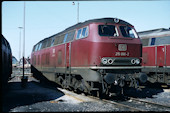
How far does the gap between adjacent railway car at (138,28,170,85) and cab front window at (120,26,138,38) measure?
4861 millimetres

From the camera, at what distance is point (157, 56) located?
48.5 feet

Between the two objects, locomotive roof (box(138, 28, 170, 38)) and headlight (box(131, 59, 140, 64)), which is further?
locomotive roof (box(138, 28, 170, 38))

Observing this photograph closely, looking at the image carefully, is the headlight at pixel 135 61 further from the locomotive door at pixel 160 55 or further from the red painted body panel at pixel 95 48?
the locomotive door at pixel 160 55

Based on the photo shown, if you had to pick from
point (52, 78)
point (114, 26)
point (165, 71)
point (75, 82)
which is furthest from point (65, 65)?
point (165, 71)

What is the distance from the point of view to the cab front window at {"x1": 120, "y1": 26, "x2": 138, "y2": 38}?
10156mm

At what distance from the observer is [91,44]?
369 inches

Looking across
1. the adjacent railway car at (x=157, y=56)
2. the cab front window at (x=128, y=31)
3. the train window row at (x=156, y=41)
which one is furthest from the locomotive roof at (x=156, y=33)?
the cab front window at (x=128, y=31)

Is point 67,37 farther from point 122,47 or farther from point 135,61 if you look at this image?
point 135,61

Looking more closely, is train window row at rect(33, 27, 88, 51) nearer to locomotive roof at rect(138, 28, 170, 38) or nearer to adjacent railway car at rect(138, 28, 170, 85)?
adjacent railway car at rect(138, 28, 170, 85)

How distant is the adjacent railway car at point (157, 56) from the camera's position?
46.5 feet

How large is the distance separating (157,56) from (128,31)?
5534mm

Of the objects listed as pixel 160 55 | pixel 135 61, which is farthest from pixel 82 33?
pixel 160 55

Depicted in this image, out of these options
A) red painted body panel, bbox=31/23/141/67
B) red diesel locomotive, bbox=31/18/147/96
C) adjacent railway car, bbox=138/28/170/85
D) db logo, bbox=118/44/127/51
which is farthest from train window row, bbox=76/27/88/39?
adjacent railway car, bbox=138/28/170/85

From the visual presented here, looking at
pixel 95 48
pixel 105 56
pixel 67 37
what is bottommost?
pixel 105 56
